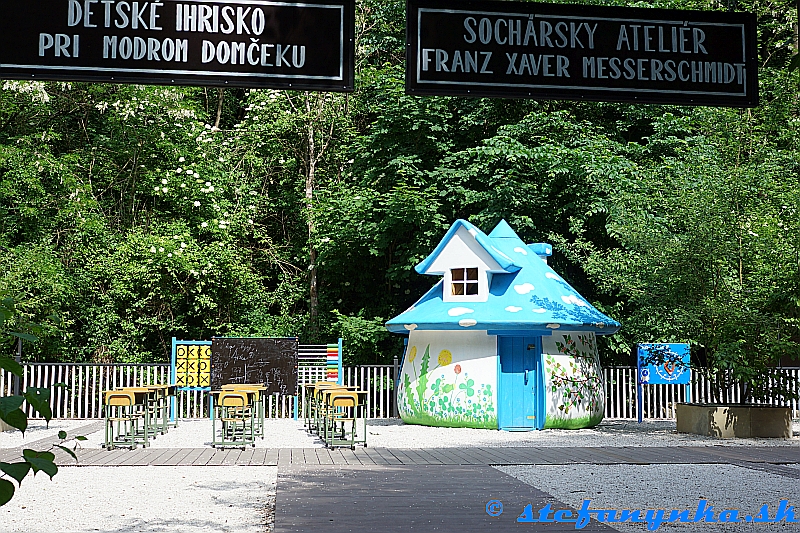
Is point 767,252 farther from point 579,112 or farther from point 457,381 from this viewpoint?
point 579,112

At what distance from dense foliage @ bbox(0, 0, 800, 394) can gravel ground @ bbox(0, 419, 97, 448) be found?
332 cm

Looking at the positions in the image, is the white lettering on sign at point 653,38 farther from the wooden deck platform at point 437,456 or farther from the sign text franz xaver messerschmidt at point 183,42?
the wooden deck platform at point 437,456

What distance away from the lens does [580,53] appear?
6.24 m

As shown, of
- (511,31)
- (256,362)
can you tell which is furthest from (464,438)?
(511,31)

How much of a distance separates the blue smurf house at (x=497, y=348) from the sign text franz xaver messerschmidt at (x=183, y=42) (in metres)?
12.6

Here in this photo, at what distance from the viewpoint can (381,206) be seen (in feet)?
84.6

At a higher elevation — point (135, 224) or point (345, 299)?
point (135, 224)

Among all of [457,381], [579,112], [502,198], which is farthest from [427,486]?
[579,112]

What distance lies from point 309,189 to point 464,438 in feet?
42.9

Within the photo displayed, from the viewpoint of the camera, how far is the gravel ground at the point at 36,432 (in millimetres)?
15789

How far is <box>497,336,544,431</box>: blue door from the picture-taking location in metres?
18.5

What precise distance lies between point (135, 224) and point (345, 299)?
21.8 feet

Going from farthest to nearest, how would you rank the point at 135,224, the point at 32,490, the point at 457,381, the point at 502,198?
the point at 135,224 → the point at 502,198 → the point at 457,381 → the point at 32,490

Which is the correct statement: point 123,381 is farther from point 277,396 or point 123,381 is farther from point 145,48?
point 145,48
